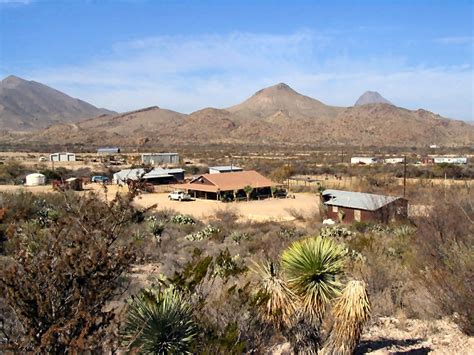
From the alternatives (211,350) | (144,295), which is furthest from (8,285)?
(211,350)

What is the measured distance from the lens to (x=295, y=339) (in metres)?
7.53

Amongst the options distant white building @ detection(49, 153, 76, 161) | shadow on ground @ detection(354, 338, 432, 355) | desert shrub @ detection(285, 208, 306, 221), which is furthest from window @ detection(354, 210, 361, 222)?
distant white building @ detection(49, 153, 76, 161)

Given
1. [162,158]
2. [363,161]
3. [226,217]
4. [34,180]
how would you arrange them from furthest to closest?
[363,161] → [162,158] → [34,180] → [226,217]

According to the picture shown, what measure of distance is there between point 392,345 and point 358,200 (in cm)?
2617

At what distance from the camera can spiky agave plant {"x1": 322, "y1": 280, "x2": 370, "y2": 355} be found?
6910 mm

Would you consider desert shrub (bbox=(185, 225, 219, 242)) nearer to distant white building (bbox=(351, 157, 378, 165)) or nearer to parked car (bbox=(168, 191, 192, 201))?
parked car (bbox=(168, 191, 192, 201))

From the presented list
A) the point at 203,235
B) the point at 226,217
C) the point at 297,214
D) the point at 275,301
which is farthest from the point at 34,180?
the point at 275,301

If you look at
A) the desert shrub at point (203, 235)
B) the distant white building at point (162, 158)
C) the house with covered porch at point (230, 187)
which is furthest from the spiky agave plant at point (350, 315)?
the distant white building at point (162, 158)

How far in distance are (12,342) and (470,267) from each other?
7.83m

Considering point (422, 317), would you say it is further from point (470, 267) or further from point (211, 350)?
point (211, 350)

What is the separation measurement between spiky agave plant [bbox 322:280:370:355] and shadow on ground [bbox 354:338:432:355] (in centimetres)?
150

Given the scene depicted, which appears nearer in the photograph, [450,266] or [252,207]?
[450,266]

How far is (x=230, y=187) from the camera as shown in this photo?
4956 cm

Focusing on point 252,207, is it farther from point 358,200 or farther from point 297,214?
point 358,200
